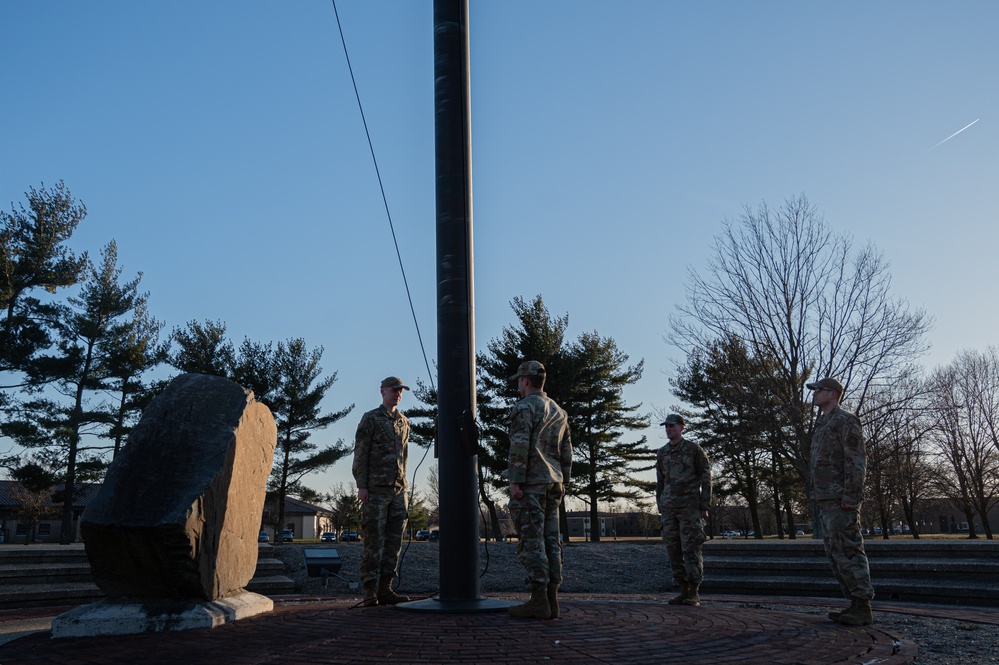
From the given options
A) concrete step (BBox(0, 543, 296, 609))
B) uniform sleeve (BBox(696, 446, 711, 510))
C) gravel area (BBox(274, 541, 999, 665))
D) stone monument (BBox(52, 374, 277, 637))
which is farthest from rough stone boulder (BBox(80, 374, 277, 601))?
uniform sleeve (BBox(696, 446, 711, 510))

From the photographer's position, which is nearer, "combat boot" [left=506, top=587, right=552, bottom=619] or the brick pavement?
the brick pavement

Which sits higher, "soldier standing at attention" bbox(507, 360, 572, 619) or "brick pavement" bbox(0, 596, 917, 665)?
"soldier standing at attention" bbox(507, 360, 572, 619)

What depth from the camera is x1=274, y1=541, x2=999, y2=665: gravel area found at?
4934 millimetres

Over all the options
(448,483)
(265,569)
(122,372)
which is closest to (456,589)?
(448,483)

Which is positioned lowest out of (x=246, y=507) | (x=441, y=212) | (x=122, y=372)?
(x=246, y=507)

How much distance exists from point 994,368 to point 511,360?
2594cm

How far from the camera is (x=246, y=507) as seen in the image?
21.1ft

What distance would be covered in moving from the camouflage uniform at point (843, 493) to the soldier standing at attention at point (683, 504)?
1.63 meters

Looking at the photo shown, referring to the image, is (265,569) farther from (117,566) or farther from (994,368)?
(994,368)

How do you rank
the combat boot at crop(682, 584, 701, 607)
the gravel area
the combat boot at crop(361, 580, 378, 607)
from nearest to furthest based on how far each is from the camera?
the gravel area
the combat boot at crop(361, 580, 378, 607)
the combat boot at crop(682, 584, 701, 607)

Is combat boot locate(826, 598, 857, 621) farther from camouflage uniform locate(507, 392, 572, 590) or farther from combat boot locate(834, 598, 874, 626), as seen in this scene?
camouflage uniform locate(507, 392, 572, 590)

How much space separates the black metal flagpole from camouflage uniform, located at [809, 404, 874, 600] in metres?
2.84

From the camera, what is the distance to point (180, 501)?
17.5 ft

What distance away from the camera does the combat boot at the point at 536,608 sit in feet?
18.1
